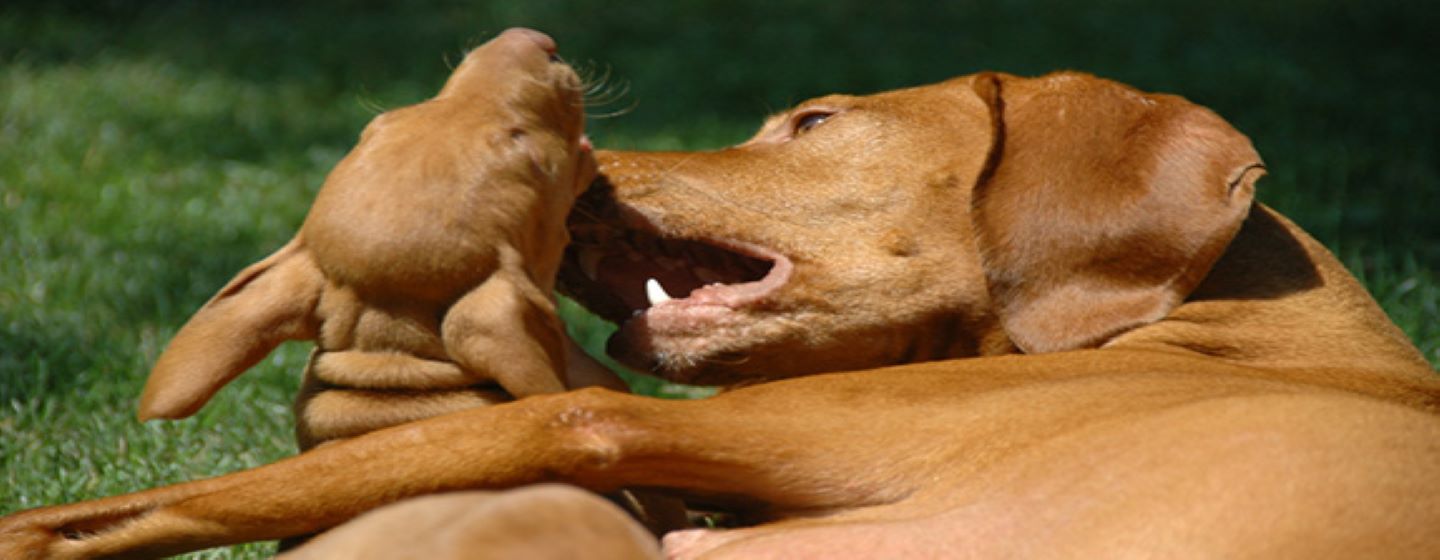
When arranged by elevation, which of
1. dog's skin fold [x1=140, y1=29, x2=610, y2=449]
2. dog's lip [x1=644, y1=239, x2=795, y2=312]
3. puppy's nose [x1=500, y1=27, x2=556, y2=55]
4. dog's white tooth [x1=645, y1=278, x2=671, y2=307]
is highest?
puppy's nose [x1=500, y1=27, x2=556, y2=55]

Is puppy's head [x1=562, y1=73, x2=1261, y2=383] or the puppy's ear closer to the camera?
the puppy's ear

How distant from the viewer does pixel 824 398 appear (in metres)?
3.51

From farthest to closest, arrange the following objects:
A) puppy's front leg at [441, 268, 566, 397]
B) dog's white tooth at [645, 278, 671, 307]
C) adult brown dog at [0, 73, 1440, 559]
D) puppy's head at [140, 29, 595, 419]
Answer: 1. dog's white tooth at [645, 278, 671, 307]
2. puppy's head at [140, 29, 595, 419]
3. puppy's front leg at [441, 268, 566, 397]
4. adult brown dog at [0, 73, 1440, 559]

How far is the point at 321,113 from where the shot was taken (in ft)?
29.1

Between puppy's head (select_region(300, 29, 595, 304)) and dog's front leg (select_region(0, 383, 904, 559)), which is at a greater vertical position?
puppy's head (select_region(300, 29, 595, 304))

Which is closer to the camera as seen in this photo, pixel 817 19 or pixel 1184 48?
pixel 1184 48

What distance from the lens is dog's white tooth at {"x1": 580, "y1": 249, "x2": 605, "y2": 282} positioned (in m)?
4.46

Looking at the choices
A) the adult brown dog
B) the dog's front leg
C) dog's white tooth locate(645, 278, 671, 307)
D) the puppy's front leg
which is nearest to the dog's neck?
the adult brown dog

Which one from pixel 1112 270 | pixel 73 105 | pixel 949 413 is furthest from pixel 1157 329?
pixel 73 105

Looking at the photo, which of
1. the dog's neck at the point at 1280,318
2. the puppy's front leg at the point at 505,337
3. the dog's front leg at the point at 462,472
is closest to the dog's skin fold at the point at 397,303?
the puppy's front leg at the point at 505,337

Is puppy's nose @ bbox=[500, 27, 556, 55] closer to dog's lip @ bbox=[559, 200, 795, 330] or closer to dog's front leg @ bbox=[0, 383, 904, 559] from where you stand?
dog's lip @ bbox=[559, 200, 795, 330]

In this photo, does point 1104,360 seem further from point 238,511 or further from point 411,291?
point 238,511

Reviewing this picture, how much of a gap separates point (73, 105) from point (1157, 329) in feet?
20.0

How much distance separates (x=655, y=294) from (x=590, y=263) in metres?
0.18
